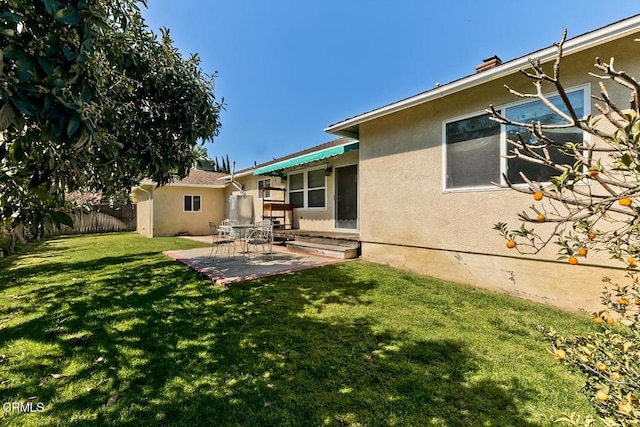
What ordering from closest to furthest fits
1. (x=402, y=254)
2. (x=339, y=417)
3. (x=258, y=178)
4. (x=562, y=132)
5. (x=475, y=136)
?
(x=339, y=417) < (x=562, y=132) < (x=475, y=136) < (x=402, y=254) < (x=258, y=178)

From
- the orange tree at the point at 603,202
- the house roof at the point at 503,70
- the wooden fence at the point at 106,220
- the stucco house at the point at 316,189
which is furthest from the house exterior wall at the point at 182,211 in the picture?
the orange tree at the point at 603,202

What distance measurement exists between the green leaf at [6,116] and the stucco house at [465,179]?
7907mm

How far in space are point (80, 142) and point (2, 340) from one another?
17.4ft

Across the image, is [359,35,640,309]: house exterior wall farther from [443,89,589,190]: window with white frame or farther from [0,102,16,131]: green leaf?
[0,102,16,131]: green leaf

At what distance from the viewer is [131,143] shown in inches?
290

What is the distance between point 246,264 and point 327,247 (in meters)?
3.72

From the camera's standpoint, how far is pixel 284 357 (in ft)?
15.4

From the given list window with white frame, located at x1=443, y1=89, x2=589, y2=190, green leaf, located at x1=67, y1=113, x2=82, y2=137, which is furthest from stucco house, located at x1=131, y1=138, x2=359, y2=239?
green leaf, located at x1=67, y1=113, x2=82, y2=137

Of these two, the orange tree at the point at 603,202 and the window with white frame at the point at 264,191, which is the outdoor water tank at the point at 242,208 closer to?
the window with white frame at the point at 264,191

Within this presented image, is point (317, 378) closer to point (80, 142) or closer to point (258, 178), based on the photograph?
point (80, 142)

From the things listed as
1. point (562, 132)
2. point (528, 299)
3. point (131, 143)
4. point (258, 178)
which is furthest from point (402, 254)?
point (258, 178)

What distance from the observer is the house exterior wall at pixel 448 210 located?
6574 millimetres

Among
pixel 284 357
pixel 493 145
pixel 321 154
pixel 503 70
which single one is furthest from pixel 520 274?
pixel 321 154

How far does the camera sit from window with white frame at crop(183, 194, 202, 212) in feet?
85.4
